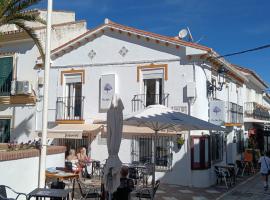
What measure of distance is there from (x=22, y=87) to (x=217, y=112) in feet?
35.6

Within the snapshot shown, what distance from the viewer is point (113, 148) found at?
364 inches

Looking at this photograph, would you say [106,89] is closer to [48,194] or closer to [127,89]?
[127,89]

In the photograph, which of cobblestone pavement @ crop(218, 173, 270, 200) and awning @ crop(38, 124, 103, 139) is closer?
cobblestone pavement @ crop(218, 173, 270, 200)

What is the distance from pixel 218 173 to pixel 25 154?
33.1ft

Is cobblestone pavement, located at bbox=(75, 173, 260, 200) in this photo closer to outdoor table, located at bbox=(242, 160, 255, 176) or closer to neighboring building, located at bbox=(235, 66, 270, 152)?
outdoor table, located at bbox=(242, 160, 255, 176)

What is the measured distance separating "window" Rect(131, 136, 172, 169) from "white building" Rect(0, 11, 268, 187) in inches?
1.9

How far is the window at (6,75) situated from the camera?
70.7 ft

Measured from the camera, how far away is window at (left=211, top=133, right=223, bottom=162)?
63.1ft

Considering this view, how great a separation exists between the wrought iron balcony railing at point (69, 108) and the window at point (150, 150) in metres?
3.86

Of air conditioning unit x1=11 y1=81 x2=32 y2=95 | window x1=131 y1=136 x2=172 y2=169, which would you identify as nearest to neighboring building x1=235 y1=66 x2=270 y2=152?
window x1=131 y1=136 x2=172 y2=169

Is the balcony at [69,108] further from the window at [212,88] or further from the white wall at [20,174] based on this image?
the white wall at [20,174]

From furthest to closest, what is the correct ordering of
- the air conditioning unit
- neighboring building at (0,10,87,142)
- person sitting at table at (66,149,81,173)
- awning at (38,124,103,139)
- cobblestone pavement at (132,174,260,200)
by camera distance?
neighboring building at (0,10,87,142)
the air conditioning unit
awning at (38,124,103,139)
person sitting at table at (66,149,81,173)
cobblestone pavement at (132,174,260,200)

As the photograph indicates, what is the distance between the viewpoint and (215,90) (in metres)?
20.3

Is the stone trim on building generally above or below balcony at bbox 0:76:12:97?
below
